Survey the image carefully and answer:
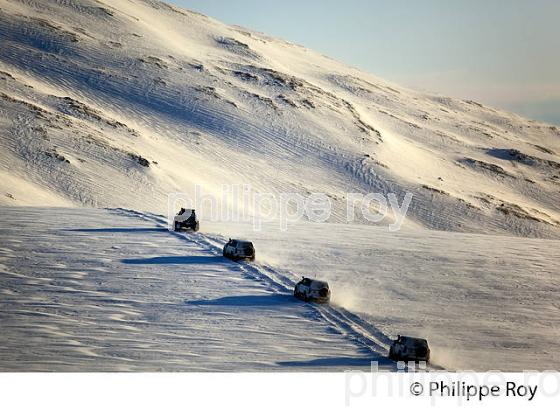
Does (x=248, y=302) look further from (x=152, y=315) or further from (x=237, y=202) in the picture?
(x=237, y=202)

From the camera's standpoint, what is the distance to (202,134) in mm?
55094

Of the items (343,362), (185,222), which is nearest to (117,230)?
(185,222)

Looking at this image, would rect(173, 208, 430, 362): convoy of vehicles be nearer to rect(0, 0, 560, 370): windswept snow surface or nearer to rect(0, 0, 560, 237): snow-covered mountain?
rect(0, 0, 560, 370): windswept snow surface

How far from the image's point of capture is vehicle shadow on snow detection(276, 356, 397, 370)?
10227 mm

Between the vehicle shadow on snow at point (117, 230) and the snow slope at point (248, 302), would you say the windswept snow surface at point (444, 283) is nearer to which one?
the snow slope at point (248, 302)

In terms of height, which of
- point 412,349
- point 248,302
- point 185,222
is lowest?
point 412,349

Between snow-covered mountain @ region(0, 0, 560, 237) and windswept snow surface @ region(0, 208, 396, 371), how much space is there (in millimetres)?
16760

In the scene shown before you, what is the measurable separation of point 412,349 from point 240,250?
681 centimetres

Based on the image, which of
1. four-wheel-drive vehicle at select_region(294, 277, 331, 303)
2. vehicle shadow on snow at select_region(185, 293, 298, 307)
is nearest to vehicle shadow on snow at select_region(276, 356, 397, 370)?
four-wheel-drive vehicle at select_region(294, 277, 331, 303)

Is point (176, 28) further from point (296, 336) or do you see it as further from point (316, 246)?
point (296, 336)

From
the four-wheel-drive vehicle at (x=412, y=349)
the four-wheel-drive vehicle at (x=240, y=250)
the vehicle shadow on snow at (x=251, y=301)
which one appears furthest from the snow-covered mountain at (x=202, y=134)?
the four-wheel-drive vehicle at (x=412, y=349)

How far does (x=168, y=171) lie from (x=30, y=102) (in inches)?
489

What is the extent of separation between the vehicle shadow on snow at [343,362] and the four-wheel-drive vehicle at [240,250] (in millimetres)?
6315

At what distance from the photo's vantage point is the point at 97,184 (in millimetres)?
38938
